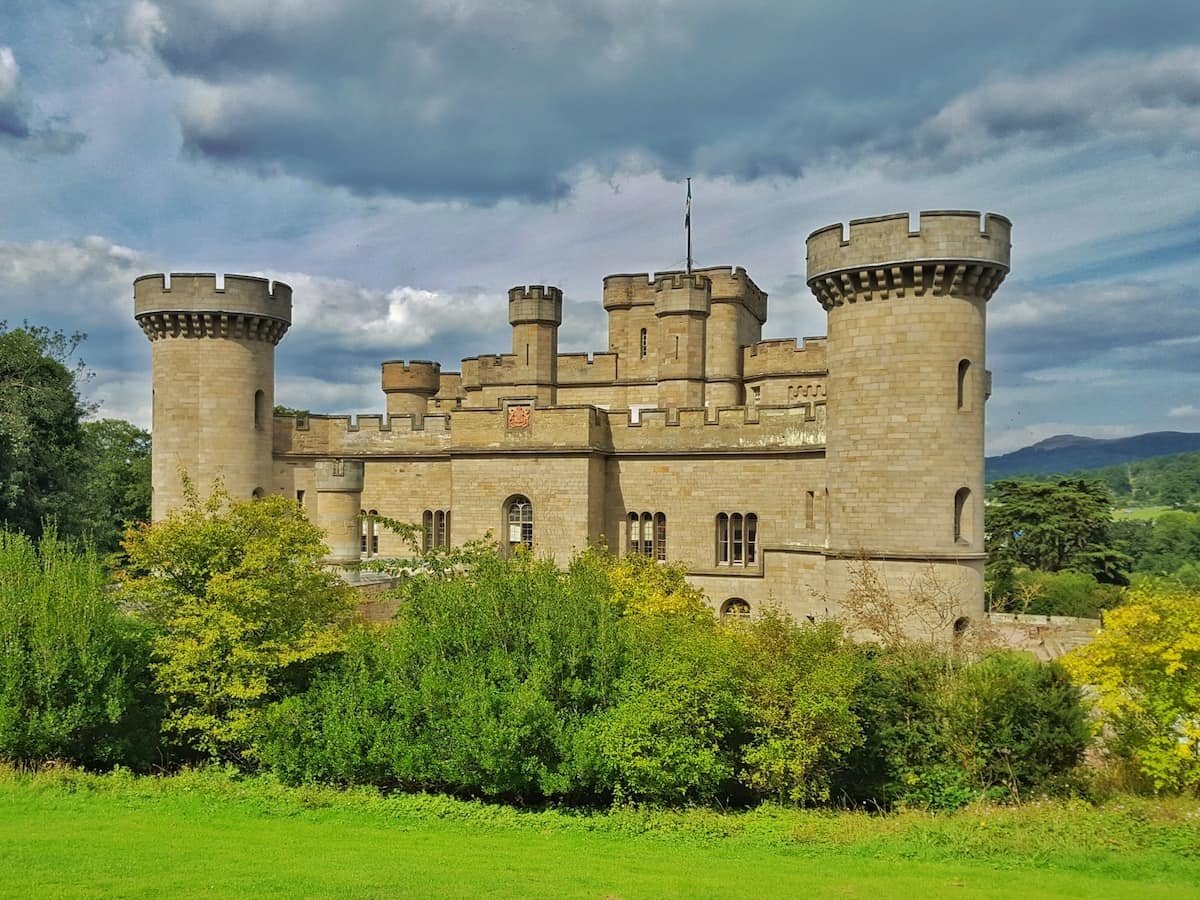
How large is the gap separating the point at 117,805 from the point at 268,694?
11.4 ft

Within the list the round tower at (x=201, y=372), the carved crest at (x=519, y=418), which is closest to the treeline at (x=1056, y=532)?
the carved crest at (x=519, y=418)

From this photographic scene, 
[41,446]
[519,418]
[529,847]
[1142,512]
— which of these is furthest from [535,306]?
[1142,512]

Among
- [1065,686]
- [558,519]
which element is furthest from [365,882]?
[558,519]

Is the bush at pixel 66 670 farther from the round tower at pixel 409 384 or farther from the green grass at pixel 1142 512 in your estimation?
the green grass at pixel 1142 512

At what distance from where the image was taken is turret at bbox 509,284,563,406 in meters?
39.2

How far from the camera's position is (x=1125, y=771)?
59.1 ft

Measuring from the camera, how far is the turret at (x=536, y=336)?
39219 millimetres

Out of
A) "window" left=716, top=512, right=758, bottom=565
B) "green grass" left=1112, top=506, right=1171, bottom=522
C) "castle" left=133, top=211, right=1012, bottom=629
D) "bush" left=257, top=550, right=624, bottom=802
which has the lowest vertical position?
"bush" left=257, top=550, right=624, bottom=802

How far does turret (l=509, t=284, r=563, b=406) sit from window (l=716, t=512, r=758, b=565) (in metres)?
11.6

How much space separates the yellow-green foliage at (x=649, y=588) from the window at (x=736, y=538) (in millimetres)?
4481

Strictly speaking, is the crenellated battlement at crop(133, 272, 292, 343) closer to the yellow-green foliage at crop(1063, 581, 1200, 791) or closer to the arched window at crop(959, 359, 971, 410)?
the arched window at crop(959, 359, 971, 410)

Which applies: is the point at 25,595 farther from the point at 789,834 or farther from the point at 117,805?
the point at 789,834

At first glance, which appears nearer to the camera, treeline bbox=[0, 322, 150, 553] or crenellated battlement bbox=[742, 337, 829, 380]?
treeline bbox=[0, 322, 150, 553]

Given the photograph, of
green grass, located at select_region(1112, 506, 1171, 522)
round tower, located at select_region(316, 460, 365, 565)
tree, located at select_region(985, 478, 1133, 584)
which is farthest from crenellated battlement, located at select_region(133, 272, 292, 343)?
green grass, located at select_region(1112, 506, 1171, 522)
